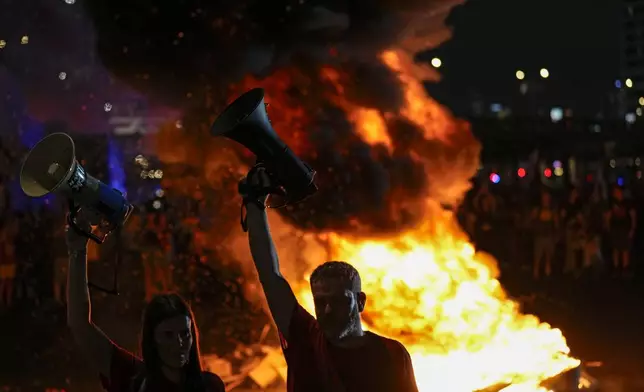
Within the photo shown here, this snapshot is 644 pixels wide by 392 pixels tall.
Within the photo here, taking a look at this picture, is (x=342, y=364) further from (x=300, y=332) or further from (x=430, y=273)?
(x=430, y=273)

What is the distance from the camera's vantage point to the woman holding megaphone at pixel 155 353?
2.48 meters

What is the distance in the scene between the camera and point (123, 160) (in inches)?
750

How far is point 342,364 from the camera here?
243 centimetres

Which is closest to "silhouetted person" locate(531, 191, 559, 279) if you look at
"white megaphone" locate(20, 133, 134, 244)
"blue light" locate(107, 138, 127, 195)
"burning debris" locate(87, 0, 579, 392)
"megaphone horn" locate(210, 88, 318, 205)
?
"burning debris" locate(87, 0, 579, 392)

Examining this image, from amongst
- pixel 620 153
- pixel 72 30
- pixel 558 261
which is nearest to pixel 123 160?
pixel 72 30

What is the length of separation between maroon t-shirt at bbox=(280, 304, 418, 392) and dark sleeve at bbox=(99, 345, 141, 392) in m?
0.56

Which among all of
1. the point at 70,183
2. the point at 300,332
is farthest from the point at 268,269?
Answer: the point at 70,183

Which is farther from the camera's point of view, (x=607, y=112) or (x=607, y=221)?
(x=607, y=112)

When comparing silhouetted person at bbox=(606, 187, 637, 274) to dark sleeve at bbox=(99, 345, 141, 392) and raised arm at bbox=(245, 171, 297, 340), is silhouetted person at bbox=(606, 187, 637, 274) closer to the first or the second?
raised arm at bbox=(245, 171, 297, 340)

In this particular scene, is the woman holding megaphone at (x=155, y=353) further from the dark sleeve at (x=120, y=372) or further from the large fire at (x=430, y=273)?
the large fire at (x=430, y=273)

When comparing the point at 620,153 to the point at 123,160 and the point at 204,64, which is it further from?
the point at 204,64

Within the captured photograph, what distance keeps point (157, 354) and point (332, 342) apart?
57cm

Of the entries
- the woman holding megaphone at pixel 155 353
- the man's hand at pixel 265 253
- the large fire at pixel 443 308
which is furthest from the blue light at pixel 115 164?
the man's hand at pixel 265 253

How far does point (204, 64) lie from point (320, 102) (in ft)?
5.72
